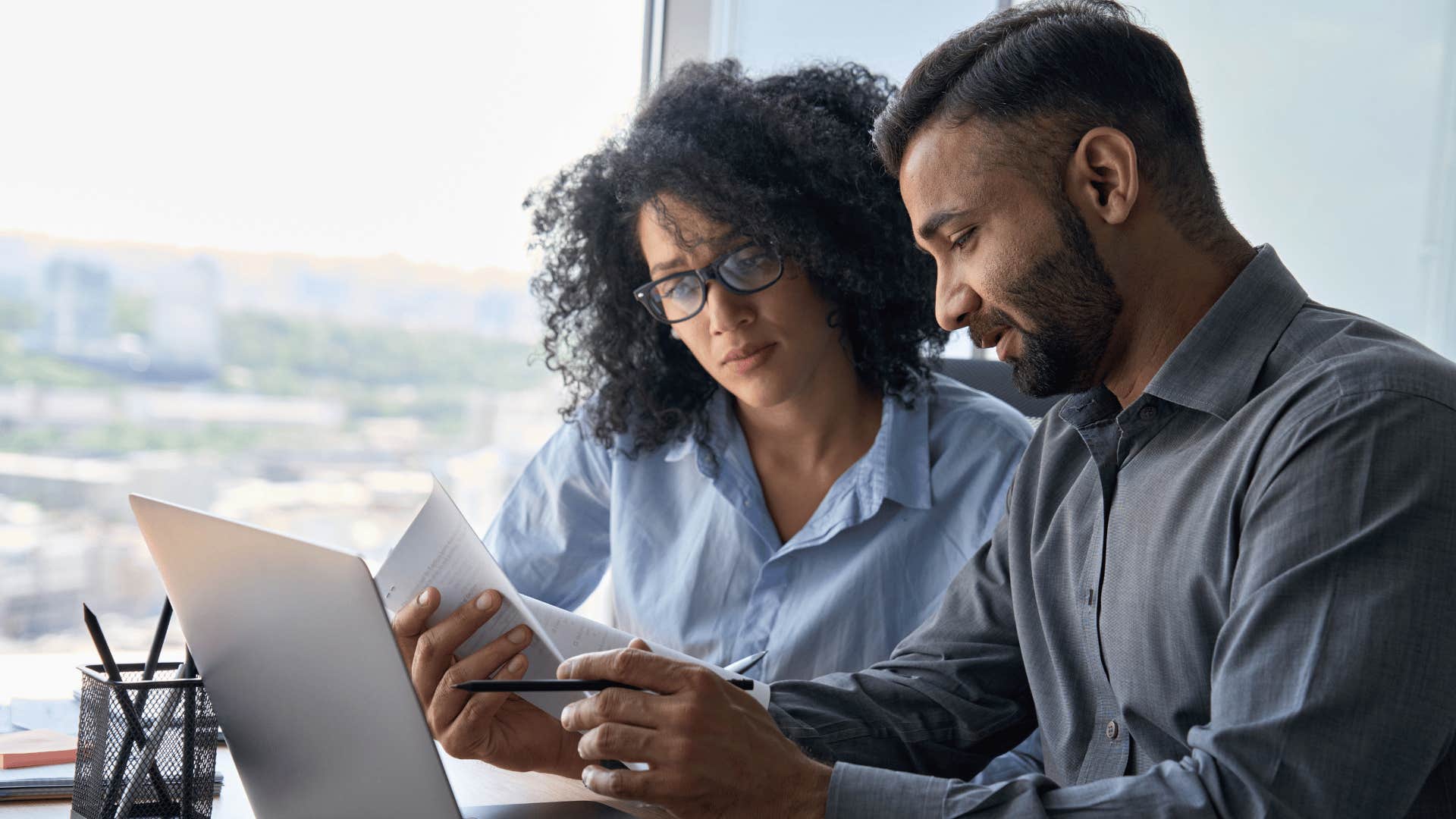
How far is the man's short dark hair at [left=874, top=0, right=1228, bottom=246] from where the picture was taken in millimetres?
1091

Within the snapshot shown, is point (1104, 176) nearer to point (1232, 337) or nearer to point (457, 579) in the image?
point (1232, 337)

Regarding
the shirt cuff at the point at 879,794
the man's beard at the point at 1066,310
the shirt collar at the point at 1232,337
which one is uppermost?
the man's beard at the point at 1066,310

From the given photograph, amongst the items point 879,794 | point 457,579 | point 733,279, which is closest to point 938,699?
point 879,794

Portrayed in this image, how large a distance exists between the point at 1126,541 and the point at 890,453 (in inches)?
22.4

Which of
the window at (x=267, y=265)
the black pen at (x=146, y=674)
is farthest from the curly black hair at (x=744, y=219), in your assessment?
the black pen at (x=146, y=674)

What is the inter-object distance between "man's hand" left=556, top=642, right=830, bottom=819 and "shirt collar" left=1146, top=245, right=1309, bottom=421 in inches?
17.8

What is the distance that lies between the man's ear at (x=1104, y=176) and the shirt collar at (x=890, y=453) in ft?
1.97

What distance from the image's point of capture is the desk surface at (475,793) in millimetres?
1018

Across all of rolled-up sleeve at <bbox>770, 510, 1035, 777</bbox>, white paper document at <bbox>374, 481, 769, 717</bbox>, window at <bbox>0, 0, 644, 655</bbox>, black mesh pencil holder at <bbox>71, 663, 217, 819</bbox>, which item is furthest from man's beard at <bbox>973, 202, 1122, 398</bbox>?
window at <bbox>0, 0, 644, 655</bbox>

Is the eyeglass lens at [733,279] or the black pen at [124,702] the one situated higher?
the eyeglass lens at [733,279]

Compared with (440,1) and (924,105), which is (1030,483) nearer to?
(924,105)

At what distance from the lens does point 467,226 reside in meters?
2.25

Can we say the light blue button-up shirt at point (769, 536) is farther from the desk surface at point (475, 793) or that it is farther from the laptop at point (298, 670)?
the laptop at point (298, 670)

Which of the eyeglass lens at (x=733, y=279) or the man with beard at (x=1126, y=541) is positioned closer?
the man with beard at (x=1126, y=541)
